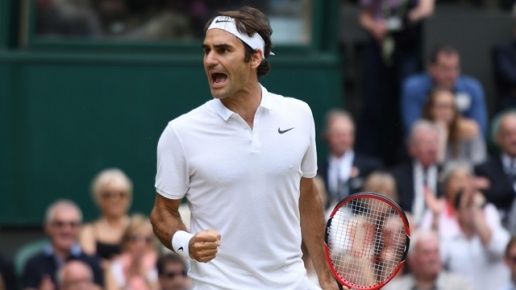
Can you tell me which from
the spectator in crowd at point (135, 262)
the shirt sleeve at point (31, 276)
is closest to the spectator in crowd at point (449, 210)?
the spectator in crowd at point (135, 262)

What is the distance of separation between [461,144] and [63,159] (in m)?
3.04

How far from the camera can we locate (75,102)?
1123 centimetres

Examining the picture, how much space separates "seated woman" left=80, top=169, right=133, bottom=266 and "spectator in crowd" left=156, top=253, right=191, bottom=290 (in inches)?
33.4

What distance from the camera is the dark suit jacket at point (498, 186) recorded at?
10172 mm

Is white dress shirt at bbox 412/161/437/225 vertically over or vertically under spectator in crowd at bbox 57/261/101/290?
over

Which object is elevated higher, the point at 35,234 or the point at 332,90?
the point at 332,90

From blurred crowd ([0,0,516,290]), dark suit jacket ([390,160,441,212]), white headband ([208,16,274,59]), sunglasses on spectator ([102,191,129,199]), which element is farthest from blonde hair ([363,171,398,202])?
white headband ([208,16,274,59])

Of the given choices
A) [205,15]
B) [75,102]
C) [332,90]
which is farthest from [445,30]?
[75,102]

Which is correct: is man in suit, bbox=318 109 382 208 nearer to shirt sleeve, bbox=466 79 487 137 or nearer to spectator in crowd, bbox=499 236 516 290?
shirt sleeve, bbox=466 79 487 137

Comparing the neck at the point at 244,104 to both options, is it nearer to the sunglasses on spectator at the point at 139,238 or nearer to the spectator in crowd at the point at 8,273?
the sunglasses on spectator at the point at 139,238

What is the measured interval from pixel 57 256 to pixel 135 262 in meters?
0.52

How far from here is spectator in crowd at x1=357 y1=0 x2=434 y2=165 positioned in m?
11.6

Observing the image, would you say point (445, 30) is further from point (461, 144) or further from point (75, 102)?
point (75, 102)

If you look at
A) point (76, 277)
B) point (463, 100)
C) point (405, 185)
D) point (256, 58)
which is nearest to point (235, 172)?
point (256, 58)
